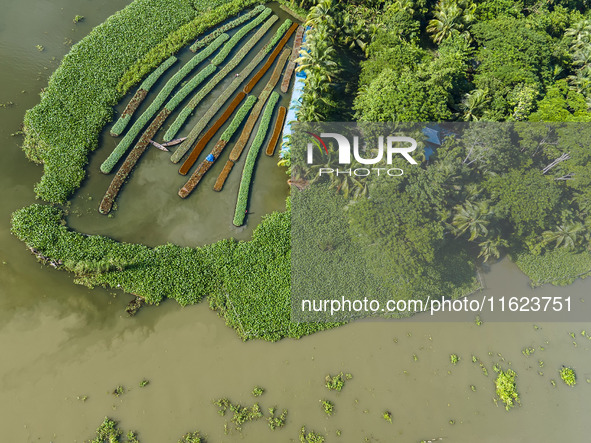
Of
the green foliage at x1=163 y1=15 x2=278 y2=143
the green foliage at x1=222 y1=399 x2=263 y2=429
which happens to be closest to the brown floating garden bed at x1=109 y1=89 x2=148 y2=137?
the green foliage at x1=163 y1=15 x2=278 y2=143

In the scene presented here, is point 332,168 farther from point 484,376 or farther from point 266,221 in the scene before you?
point 484,376

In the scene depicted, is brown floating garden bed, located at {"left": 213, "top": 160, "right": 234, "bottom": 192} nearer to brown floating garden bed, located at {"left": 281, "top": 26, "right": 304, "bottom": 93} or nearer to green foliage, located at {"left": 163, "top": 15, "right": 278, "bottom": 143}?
green foliage, located at {"left": 163, "top": 15, "right": 278, "bottom": 143}

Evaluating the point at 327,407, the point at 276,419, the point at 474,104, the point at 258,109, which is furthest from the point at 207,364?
the point at 474,104

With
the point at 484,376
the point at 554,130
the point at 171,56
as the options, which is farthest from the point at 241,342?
the point at 554,130

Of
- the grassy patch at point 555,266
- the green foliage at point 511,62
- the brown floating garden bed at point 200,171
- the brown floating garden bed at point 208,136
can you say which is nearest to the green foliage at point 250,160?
the brown floating garden bed at point 200,171

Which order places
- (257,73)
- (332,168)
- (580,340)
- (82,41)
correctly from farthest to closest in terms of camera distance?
1. (257,73)
2. (82,41)
3. (332,168)
4. (580,340)

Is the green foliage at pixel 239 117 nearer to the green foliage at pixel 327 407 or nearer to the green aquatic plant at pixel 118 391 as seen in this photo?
the green aquatic plant at pixel 118 391
